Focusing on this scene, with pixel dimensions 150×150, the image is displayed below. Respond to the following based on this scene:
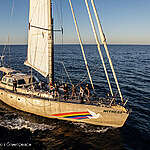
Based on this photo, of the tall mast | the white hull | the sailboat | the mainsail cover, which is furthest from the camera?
the mainsail cover

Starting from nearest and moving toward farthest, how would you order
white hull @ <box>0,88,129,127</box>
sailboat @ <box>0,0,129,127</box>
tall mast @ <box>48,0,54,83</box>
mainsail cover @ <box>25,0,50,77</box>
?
white hull @ <box>0,88,129,127</box>, sailboat @ <box>0,0,129,127</box>, tall mast @ <box>48,0,54,83</box>, mainsail cover @ <box>25,0,50,77</box>

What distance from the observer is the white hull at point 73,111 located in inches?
552

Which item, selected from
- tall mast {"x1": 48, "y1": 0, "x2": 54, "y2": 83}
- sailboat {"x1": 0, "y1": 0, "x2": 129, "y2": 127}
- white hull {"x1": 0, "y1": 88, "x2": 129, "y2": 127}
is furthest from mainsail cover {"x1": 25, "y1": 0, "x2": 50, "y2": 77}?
Answer: white hull {"x1": 0, "y1": 88, "x2": 129, "y2": 127}

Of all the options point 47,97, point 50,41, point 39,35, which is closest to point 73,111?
point 47,97

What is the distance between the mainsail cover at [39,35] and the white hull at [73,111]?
4089 millimetres

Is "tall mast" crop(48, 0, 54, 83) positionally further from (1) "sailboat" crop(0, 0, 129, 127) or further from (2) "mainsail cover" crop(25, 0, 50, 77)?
(2) "mainsail cover" crop(25, 0, 50, 77)

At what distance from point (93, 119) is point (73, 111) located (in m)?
2.34

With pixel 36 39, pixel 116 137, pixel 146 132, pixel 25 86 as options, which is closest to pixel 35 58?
pixel 36 39

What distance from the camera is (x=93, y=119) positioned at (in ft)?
49.1

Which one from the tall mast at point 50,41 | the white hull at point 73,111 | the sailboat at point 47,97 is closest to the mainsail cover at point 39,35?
the sailboat at point 47,97

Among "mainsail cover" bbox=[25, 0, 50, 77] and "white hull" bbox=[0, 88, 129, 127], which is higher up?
"mainsail cover" bbox=[25, 0, 50, 77]

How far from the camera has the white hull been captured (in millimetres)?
14016

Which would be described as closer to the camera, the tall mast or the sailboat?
the sailboat

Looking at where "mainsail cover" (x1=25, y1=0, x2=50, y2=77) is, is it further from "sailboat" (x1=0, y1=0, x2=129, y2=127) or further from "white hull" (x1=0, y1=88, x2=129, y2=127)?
"white hull" (x1=0, y1=88, x2=129, y2=127)
